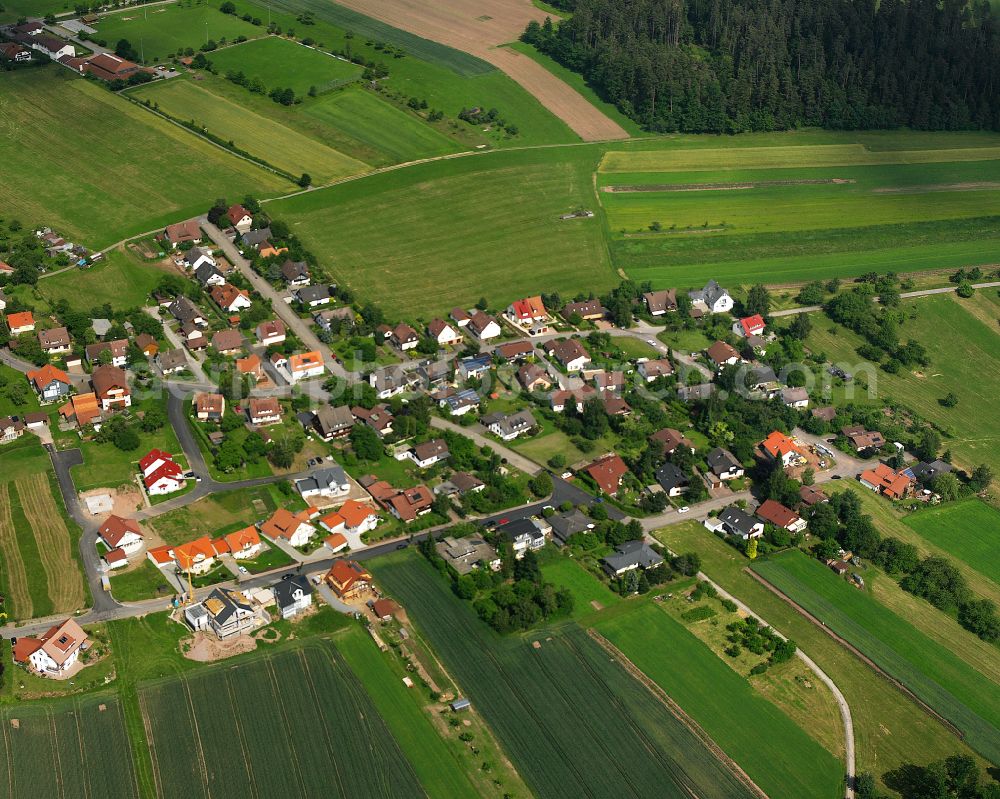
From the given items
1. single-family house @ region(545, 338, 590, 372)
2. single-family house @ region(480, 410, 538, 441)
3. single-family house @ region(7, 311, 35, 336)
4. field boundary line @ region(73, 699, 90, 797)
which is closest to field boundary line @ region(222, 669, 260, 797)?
field boundary line @ region(73, 699, 90, 797)

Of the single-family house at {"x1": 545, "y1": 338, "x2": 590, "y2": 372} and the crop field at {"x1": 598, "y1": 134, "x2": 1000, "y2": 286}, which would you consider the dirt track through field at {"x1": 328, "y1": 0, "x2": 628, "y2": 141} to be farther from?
the single-family house at {"x1": 545, "y1": 338, "x2": 590, "y2": 372}

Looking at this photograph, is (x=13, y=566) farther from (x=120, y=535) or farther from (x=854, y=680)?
(x=854, y=680)

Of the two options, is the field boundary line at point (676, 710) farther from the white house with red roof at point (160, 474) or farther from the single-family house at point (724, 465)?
the white house with red roof at point (160, 474)

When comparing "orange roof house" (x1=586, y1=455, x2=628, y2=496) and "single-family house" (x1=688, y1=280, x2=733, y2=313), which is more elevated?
"single-family house" (x1=688, y1=280, x2=733, y2=313)

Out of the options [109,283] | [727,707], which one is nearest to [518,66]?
[109,283]

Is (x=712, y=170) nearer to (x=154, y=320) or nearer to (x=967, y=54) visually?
(x=967, y=54)

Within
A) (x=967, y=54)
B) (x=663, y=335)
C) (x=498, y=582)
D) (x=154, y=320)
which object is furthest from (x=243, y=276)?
(x=967, y=54)
